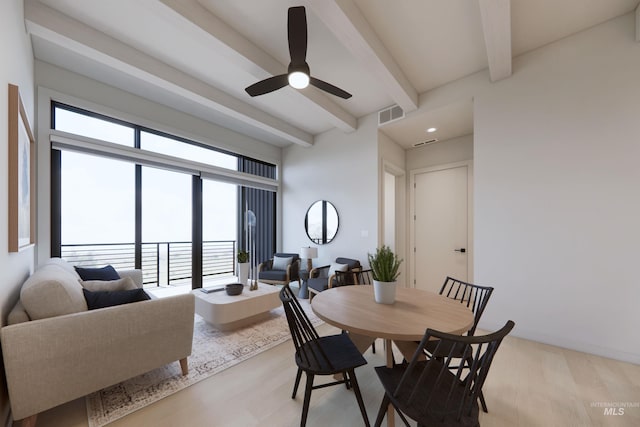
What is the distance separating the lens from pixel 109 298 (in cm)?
174

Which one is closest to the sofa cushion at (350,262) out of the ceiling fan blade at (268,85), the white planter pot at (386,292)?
the white planter pot at (386,292)

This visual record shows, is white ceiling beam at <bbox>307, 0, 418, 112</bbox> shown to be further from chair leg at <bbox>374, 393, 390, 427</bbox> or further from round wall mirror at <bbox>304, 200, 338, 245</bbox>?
chair leg at <bbox>374, 393, 390, 427</bbox>

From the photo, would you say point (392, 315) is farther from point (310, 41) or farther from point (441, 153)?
point (441, 153)

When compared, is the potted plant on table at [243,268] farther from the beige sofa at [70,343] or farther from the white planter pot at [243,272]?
the beige sofa at [70,343]

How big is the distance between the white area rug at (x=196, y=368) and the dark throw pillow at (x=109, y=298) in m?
0.67

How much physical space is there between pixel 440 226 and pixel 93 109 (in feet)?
17.6

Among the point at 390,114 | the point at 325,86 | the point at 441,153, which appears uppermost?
the point at 390,114

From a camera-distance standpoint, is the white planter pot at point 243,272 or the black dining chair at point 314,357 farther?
the white planter pot at point 243,272

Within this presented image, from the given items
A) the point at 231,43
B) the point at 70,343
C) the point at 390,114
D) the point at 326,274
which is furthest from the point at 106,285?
the point at 390,114

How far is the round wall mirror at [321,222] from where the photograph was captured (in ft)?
14.9

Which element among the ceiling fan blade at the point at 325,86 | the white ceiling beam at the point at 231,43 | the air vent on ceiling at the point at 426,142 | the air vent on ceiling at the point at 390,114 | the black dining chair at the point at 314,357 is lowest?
the black dining chair at the point at 314,357

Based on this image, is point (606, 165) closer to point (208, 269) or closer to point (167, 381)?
point (167, 381)

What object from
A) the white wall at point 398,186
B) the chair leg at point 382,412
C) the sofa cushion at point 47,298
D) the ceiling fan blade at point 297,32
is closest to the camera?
the chair leg at point 382,412

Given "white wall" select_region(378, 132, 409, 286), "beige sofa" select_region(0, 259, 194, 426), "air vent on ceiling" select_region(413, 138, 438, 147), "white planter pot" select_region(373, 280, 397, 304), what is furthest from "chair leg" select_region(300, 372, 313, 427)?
"air vent on ceiling" select_region(413, 138, 438, 147)
